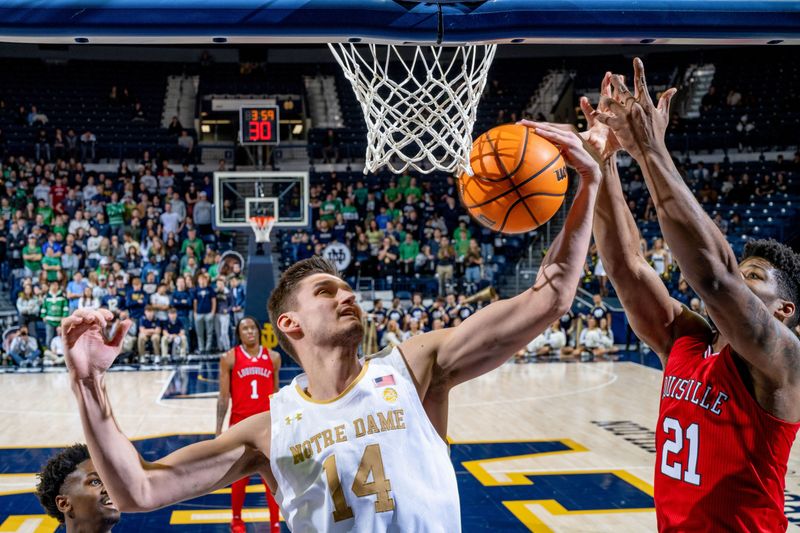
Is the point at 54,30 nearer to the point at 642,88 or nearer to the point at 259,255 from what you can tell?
the point at 642,88

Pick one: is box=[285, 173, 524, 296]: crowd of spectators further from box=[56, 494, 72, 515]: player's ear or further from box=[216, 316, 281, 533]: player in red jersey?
box=[56, 494, 72, 515]: player's ear

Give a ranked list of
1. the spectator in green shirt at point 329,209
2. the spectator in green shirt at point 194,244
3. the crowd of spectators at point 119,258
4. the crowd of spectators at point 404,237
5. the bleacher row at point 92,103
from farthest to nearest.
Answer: the bleacher row at point 92,103 < the spectator in green shirt at point 329,209 < the crowd of spectators at point 404,237 < the spectator in green shirt at point 194,244 < the crowd of spectators at point 119,258

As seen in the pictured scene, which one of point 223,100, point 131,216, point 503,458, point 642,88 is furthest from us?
point 223,100

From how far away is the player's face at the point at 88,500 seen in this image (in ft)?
9.45

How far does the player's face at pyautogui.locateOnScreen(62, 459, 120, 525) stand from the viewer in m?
2.88

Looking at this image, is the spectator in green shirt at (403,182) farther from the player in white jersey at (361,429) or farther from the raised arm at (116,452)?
the raised arm at (116,452)

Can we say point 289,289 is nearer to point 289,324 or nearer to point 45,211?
point 289,324

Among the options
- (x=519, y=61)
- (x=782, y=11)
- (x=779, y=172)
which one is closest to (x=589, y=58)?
(x=519, y=61)

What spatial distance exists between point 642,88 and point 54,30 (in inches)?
80.6

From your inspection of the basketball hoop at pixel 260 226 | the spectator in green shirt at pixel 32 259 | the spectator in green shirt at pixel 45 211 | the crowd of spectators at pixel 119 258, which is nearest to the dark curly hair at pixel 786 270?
the basketball hoop at pixel 260 226

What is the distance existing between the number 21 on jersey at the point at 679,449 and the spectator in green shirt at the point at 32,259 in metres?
15.6

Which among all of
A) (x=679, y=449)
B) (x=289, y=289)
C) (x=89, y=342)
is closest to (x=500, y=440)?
(x=679, y=449)

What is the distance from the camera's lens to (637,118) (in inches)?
88.7

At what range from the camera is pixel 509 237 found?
19.5 m
